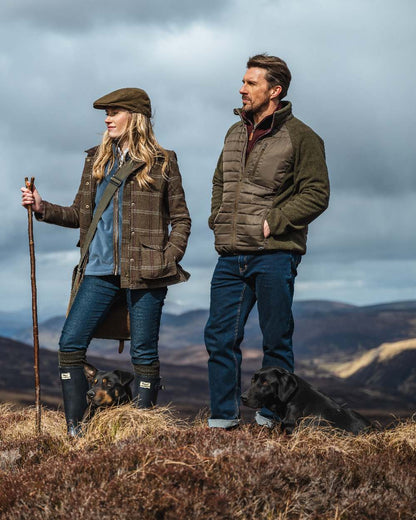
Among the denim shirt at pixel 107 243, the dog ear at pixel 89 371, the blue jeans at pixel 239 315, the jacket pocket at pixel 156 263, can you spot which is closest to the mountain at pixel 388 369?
the dog ear at pixel 89 371

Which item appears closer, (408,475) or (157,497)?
(157,497)

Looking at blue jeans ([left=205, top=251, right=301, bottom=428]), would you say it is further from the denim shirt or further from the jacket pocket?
the denim shirt

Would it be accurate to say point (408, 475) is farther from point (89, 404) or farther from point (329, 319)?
point (329, 319)

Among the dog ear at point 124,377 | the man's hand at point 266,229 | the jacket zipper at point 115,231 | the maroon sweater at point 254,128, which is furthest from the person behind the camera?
the dog ear at point 124,377

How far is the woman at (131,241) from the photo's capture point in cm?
597

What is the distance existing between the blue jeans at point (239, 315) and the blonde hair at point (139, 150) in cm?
96

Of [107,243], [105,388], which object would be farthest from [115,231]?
[105,388]

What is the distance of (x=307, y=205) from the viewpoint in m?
5.61

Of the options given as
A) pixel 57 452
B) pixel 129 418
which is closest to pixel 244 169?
pixel 129 418

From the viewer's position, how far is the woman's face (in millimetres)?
6117

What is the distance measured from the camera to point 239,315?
5863mm

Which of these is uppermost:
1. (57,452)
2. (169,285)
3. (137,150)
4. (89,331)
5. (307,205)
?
(137,150)

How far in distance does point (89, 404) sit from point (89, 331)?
2.63 ft

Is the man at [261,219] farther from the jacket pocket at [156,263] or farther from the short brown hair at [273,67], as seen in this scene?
the jacket pocket at [156,263]
